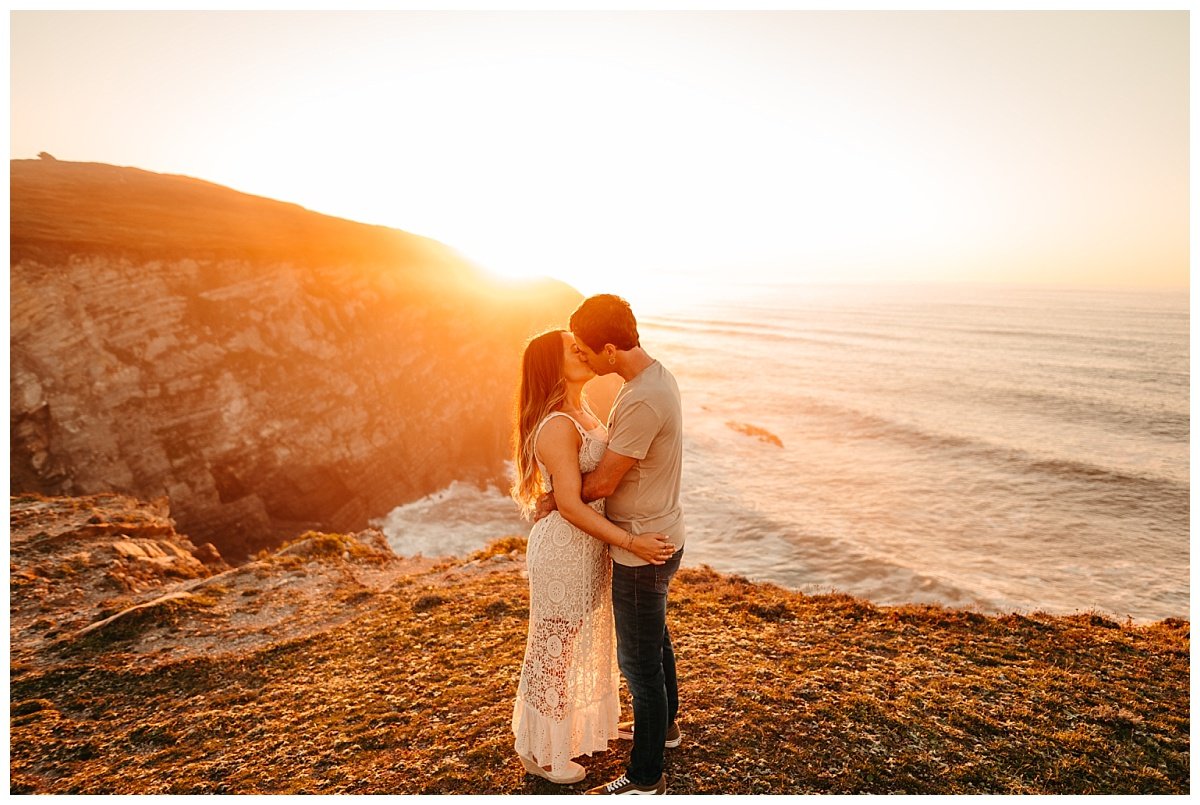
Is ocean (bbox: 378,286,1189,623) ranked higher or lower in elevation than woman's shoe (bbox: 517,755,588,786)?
lower

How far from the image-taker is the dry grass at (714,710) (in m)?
4.91

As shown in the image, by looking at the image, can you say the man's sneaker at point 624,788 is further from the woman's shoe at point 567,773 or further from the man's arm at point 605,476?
the man's arm at point 605,476

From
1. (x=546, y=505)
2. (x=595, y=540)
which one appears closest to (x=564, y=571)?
(x=595, y=540)

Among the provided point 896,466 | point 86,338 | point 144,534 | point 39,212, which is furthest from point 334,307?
point 896,466

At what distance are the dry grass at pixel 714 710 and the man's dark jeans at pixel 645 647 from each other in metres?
0.58

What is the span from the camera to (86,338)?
22781mm

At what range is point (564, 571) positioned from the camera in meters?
4.20

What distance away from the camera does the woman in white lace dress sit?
3844 mm

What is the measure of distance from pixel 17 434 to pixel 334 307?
13674mm

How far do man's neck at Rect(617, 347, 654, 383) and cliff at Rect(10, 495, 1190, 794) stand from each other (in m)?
3.20

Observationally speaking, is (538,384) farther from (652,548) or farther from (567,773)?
(567,773)

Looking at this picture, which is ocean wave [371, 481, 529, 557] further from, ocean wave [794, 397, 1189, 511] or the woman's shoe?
ocean wave [794, 397, 1189, 511]

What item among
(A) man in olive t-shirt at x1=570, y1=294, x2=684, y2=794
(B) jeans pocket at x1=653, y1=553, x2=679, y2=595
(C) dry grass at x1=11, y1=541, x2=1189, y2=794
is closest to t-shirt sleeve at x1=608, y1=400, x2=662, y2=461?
(A) man in olive t-shirt at x1=570, y1=294, x2=684, y2=794
